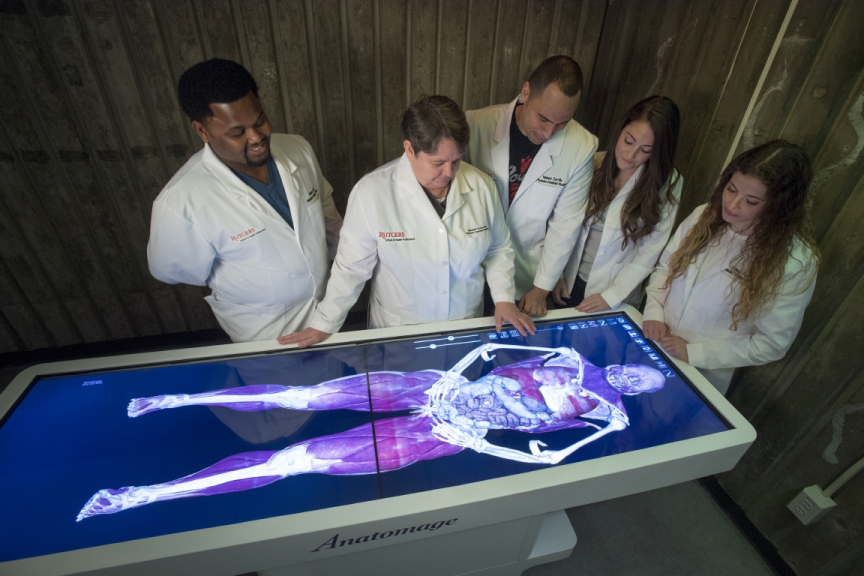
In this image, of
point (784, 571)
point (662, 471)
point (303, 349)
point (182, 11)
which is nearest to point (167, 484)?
point (303, 349)

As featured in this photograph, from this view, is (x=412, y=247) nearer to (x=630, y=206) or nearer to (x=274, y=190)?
(x=274, y=190)

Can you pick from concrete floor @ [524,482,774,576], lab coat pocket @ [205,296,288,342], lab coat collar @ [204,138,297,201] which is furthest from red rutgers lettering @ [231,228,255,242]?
concrete floor @ [524,482,774,576]

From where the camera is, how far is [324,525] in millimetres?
1056

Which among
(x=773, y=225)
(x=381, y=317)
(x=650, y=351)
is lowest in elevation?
(x=381, y=317)

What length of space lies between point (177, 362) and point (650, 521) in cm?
237

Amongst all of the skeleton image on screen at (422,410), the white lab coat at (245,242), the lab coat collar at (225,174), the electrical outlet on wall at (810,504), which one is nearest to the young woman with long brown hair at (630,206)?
the skeleton image on screen at (422,410)

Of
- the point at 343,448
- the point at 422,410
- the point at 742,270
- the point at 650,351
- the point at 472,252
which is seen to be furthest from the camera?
the point at 472,252

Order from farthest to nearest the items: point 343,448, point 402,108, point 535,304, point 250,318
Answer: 1. point 402,108
2. point 535,304
3. point 250,318
4. point 343,448

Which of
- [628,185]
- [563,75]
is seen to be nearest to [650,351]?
[628,185]

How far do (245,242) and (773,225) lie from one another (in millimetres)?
1993

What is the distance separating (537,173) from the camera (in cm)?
206

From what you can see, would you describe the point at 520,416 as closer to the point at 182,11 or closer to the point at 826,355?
the point at 826,355

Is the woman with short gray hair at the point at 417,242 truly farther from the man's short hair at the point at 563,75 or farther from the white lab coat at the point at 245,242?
the man's short hair at the point at 563,75

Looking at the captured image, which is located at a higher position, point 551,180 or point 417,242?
point 551,180
